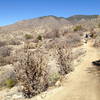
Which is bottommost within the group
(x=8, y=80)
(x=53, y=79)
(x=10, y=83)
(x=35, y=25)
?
(x=10, y=83)

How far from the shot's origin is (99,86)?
1280cm

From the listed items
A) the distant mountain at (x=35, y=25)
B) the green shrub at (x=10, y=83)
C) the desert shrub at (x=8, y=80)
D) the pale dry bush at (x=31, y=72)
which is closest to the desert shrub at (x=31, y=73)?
the pale dry bush at (x=31, y=72)

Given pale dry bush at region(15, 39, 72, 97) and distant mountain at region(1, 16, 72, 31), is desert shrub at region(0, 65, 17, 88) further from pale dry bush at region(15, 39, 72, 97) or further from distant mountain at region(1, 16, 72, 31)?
distant mountain at region(1, 16, 72, 31)

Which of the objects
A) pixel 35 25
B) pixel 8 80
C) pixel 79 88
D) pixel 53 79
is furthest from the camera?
pixel 35 25

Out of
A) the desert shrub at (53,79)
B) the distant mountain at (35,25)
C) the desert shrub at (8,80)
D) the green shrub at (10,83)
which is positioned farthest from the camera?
the distant mountain at (35,25)

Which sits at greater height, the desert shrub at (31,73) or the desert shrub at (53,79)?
the desert shrub at (31,73)

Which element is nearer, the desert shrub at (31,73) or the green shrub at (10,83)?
the desert shrub at (31,73)

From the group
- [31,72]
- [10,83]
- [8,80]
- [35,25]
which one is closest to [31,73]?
[31,72]

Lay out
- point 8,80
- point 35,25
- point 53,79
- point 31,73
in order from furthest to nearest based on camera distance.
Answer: point 35,25 → point 8,80 → point 53,79 → point 31,73

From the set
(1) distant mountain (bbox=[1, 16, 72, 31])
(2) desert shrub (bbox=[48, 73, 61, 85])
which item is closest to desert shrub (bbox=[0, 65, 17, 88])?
(2) desert shrub (bbox=[48, 73, 61, 85])

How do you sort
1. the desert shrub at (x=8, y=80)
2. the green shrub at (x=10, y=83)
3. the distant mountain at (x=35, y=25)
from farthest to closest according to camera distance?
the distant mountain at (x=35, y=25)
the desert shrub at (x=8, y=80)
the green shrub at (x=10, y=83)

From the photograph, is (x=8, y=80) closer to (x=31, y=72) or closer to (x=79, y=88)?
(x=31, y=72)

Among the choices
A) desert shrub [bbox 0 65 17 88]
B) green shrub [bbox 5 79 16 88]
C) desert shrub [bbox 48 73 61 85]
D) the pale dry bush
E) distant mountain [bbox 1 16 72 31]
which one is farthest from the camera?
distant mountain [bbox 1 16 72 31]

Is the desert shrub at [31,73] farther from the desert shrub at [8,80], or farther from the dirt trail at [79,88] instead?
the desert shrub at [8,80]
